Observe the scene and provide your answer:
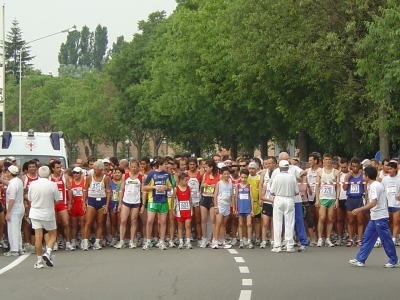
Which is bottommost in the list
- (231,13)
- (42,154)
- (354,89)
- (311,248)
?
(311,248)

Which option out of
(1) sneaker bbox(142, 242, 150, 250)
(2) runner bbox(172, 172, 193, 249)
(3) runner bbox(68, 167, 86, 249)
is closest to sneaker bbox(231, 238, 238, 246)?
(2) runner bbox(172, 172, 193, 249)

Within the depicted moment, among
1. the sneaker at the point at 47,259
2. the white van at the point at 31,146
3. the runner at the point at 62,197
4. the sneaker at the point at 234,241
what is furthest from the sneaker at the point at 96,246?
the sneaker at the point at 47,259

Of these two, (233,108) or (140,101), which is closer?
(233,108)

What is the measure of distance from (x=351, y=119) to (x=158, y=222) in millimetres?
18286

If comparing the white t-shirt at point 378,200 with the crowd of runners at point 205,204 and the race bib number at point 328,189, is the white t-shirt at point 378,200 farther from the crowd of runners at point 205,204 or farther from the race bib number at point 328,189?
the race bib number at point 328,189

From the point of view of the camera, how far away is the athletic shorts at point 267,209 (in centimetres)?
2003

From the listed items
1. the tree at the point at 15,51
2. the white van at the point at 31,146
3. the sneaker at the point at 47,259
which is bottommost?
the sneaker at the point at 47,259

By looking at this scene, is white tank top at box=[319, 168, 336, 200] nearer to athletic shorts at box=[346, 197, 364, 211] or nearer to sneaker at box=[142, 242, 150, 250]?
athletic shorts at box=[346, 197, 364, 211]

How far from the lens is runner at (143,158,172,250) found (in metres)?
19.8

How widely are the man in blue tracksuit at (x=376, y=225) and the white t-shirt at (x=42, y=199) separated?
5.15 metres

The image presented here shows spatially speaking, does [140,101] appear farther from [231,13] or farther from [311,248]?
[311,248]

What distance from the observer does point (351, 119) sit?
37062 mm

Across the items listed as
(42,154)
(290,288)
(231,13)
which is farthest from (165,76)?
(290,288)

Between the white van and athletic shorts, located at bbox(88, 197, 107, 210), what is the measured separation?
357cm
